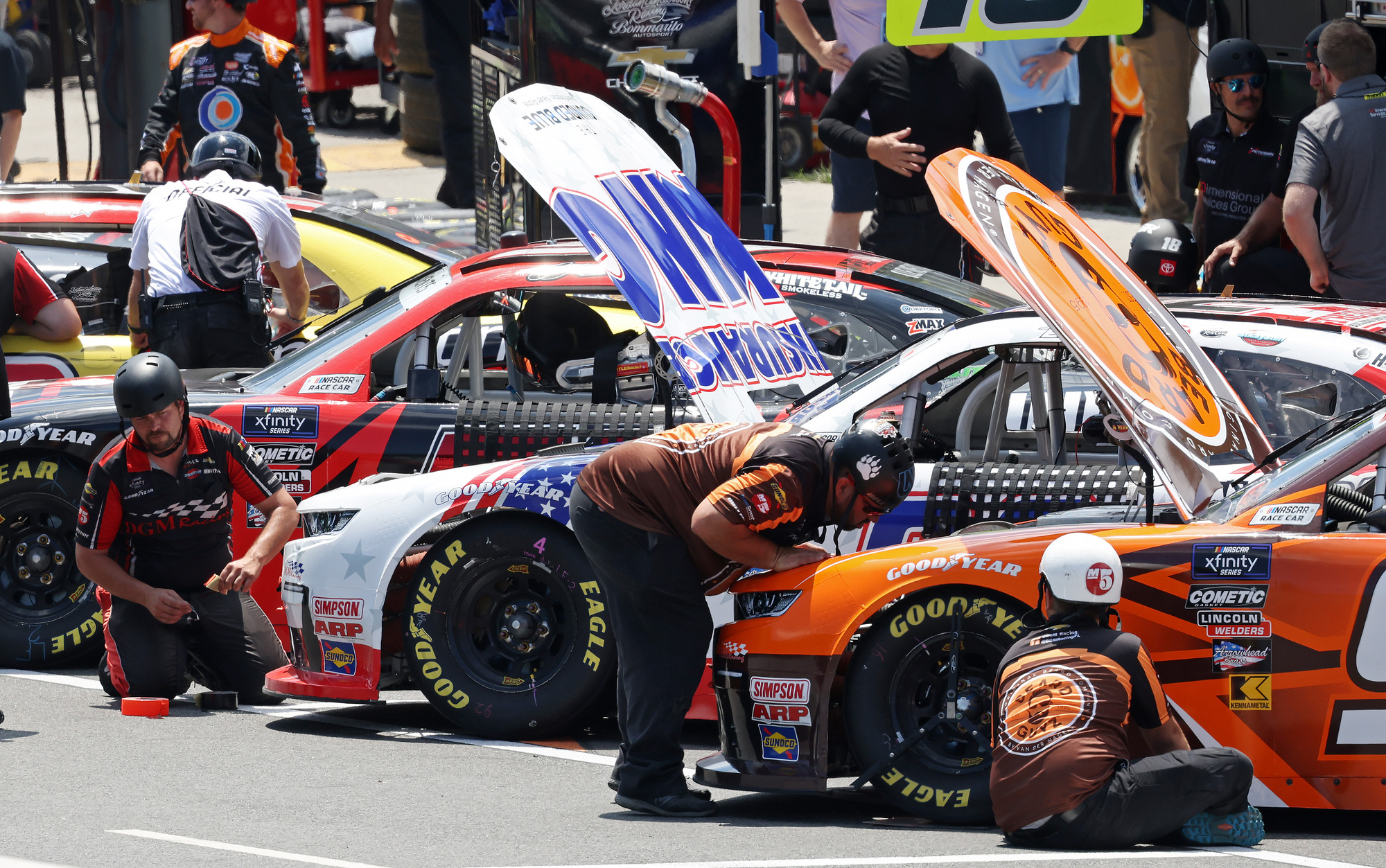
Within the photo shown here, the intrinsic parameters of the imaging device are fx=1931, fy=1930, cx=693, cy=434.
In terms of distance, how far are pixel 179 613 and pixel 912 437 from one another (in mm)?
2981

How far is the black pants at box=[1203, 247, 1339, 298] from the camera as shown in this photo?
974 centimetres

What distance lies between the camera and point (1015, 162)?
10461 mm

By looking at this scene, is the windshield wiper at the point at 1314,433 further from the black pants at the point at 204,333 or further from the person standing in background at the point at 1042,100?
the person standing in background at the point at 1042,100

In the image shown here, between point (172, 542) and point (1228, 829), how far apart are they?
14.3ft

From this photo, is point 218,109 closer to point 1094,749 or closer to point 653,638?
point 653,638

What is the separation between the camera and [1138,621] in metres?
5.62

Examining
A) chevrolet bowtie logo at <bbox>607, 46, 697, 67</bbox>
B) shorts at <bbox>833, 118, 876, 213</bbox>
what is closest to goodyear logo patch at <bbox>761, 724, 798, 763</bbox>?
chevrolet bowtie logo at <bbox>607, 46, 697, 67</bbox>

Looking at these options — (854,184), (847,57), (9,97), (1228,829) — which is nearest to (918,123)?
(854,184)

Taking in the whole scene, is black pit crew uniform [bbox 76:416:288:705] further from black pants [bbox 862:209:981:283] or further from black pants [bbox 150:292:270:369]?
black pants [bbox 862:209:981:283]

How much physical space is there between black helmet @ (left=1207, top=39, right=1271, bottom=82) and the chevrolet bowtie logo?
3.37 meters

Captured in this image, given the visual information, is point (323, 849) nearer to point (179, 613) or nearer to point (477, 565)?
point (477, 565)

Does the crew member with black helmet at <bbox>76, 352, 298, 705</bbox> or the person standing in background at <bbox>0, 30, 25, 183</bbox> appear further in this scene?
the person standing in background at <bbox>0, 30, 25, 183</bbox>

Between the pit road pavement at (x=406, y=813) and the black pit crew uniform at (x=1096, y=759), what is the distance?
0.36 feet

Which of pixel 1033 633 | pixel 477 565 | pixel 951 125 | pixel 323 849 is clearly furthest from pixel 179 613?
pixel 951 125
